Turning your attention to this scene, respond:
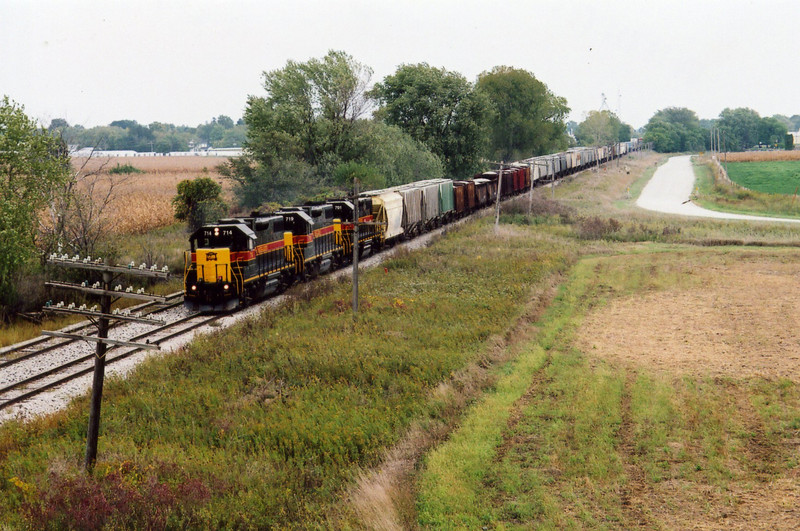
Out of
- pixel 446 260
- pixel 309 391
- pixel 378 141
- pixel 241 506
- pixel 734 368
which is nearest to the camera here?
pixel 241 506

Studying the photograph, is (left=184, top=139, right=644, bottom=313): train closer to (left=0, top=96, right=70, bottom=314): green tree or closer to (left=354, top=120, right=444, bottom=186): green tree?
(left=0, top=96, right=70, bottom=314): green tree

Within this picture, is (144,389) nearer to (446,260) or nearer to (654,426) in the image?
(654,426)

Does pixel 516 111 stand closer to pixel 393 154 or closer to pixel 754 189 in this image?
pixel 754 189

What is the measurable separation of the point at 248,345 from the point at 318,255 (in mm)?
11764

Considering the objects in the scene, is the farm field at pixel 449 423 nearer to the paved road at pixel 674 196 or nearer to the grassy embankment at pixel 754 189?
the paved road at pixel 674 196

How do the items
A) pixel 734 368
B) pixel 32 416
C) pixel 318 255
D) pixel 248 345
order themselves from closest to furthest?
pixel 32 416 < pixel 734 368 < pixel 248 345 < pixel 318 255

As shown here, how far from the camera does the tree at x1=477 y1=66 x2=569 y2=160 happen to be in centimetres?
10388

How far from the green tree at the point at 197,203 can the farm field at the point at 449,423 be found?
19.0 metres

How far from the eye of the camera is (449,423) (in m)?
14.9

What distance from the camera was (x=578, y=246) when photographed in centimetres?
4369

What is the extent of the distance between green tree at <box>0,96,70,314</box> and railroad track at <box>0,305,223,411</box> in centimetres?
443

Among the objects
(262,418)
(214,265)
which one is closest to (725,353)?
(262,418)

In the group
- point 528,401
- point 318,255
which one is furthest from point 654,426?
point 318,255

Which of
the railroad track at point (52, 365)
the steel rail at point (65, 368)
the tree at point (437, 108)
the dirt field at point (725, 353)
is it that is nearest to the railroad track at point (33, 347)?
the railroad track at point (52, 365)
